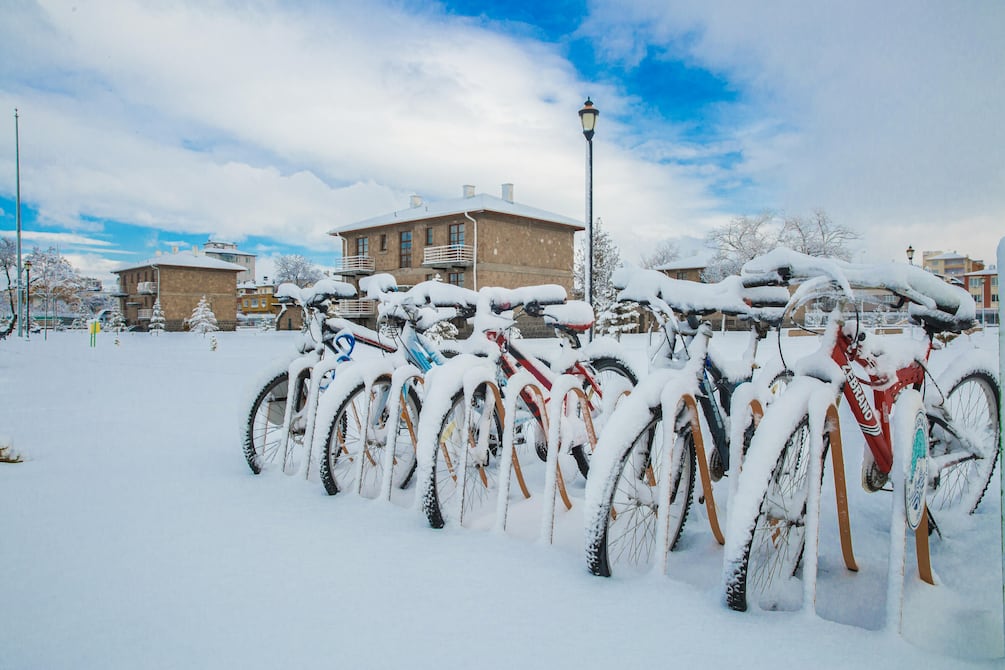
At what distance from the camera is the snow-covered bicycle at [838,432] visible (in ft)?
5.92

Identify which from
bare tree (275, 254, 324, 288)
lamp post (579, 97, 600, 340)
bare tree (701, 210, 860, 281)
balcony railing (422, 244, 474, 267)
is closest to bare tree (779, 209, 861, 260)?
bare tree (701, 210, 860, 281)

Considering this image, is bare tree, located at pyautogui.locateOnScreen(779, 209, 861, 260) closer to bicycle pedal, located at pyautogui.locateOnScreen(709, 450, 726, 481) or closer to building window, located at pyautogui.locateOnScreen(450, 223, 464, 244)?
building window, located at pyautogui.locateOnScreen(450, 223, 464, 244)

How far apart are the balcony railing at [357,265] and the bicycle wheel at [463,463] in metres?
28.9

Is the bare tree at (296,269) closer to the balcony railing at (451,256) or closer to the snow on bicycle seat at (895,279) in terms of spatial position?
the balcony railing at (451,256)

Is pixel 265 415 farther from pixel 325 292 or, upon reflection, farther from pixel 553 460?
pixel 553 460

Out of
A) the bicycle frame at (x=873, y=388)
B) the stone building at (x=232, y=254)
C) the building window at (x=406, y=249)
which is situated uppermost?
the stone building at (x=232, y=254)

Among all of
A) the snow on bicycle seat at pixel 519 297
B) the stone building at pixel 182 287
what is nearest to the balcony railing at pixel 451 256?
the snow on bicycle seat at pixel 519 297

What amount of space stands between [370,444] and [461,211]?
2474cm

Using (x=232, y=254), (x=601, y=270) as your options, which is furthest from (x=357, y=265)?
(x=232, y=254)

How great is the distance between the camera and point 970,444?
98.0 inches

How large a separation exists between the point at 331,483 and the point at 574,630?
1.77 meters

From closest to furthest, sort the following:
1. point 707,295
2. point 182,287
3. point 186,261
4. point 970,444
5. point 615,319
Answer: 1. point 707,295
2. point 970,444
3. point 615,319
4. point 182,287
5. point 186,261

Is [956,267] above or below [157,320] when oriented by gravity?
above

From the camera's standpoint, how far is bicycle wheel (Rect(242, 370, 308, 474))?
3627 mm
